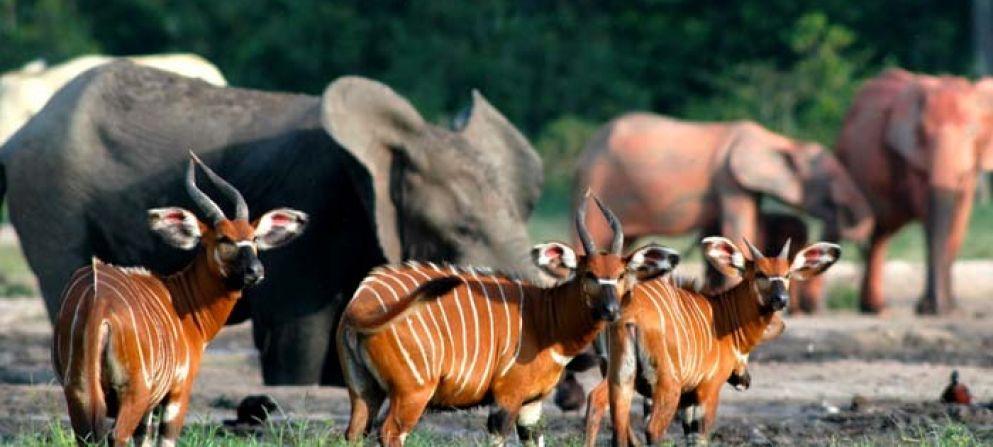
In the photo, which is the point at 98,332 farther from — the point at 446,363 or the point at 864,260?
the point at 864,260

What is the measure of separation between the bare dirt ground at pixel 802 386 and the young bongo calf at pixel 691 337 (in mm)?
535

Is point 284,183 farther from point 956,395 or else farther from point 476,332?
point 476,332

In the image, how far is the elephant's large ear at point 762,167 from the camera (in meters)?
20.0

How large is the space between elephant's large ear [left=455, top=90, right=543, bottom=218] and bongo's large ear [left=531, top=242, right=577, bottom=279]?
4.10 meters

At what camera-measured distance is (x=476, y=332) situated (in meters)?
9.74

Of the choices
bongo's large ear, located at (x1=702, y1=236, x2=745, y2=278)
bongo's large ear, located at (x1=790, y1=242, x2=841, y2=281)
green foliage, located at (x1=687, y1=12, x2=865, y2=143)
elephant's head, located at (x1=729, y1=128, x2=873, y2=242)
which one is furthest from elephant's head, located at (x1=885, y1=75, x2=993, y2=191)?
green foliage, located at (x1=687, y1=12, x2=865, y2=143)

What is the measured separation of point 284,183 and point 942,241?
27.2ft

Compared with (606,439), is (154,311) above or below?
above

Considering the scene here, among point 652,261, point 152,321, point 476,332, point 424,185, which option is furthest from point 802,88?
point 152,321

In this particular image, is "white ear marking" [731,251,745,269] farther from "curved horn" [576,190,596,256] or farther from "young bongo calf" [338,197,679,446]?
"curved horn" [576,190,596,256]

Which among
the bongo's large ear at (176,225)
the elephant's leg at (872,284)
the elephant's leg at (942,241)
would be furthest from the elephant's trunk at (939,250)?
the bongo's large ear at (176,225)

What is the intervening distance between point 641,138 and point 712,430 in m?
8.99

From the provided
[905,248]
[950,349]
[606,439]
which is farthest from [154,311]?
[905,248]

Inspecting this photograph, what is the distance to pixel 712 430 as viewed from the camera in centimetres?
1162
